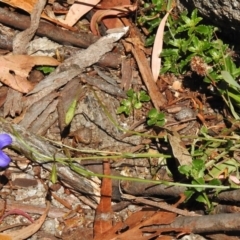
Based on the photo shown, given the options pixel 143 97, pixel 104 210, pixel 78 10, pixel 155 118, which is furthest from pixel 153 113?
pixel 78 10

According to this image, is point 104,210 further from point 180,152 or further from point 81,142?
point 180,152

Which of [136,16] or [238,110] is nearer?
[238,110]

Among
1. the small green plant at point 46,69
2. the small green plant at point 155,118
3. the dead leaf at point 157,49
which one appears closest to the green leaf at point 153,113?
the small green plant at point 155,118

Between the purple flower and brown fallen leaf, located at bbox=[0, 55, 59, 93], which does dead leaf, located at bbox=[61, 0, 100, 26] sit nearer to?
brown fallen leaf, located at bbox=[0, 55, 59, 93]

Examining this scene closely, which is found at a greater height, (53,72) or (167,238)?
(53,72)

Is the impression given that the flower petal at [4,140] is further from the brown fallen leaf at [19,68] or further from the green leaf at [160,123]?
the green leaf at [160,123]

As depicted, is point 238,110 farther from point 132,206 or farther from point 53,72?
point 53,72

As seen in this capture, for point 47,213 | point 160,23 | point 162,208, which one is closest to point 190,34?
point 160,23

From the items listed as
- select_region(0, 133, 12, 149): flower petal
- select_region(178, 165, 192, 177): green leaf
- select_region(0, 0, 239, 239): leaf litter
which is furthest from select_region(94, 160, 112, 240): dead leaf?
select_region(0, 133, 12, 149): flower petal
